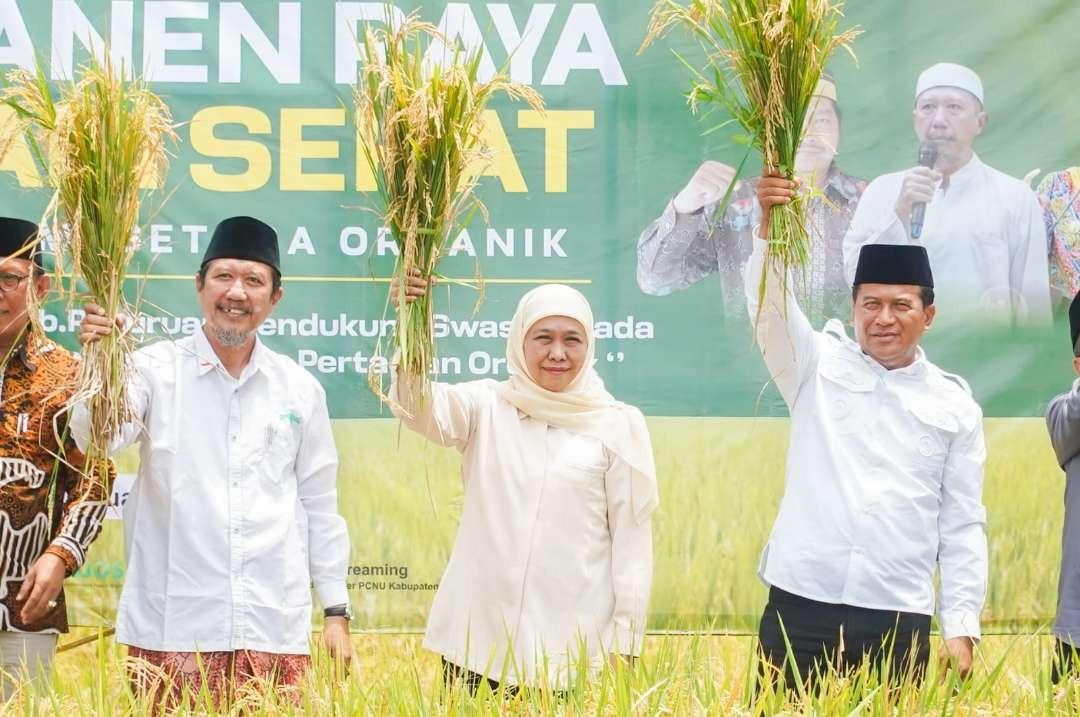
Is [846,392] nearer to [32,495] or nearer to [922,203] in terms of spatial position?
[922,203]

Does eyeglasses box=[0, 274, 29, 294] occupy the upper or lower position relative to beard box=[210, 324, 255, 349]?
upper

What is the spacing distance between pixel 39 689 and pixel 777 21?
185 centimetres

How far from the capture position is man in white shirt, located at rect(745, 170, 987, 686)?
2871 mm

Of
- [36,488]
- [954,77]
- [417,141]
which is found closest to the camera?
[417,141]

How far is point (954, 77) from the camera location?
3.88 metres

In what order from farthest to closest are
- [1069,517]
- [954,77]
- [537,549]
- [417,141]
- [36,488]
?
[954,77] < [1069,517] < [36,488] < [537,549] < [417,141]

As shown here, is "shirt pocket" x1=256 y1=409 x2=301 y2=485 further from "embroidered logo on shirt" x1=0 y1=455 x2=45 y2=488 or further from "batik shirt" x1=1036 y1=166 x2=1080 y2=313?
"batik shirt" x1=1036 y1=166 x2=1080 y2=313

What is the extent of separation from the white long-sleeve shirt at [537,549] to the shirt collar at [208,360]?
18.4 inches

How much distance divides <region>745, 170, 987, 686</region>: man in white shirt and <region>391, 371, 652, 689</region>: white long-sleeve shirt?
0.38 m

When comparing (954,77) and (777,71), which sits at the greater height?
(954,77)

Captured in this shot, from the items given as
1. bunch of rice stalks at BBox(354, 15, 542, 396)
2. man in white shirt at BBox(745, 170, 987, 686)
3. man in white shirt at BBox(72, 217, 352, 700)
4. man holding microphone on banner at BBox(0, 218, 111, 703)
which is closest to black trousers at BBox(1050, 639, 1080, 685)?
man in white shirt at BBox(745, 170, 987, 686)

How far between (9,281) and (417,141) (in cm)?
115

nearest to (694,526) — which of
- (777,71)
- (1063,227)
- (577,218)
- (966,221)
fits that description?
(577,218)

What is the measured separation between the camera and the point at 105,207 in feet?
8.25
